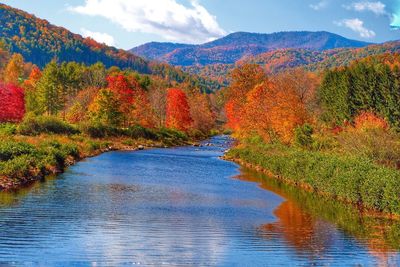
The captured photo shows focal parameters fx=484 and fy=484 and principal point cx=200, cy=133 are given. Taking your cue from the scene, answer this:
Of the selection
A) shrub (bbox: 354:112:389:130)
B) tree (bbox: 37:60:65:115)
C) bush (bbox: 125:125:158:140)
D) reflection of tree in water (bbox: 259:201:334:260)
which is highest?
tree (bbox: 37:60:65:115)

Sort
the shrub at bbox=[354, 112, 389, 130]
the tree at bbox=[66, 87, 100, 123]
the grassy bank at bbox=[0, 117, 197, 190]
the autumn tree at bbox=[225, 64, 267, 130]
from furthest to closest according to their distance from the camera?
the tree at bbox=[66, 87, 100, 123]
the autumn tree at bbox=[225, 64, 267, 130]
the shrub at bbox=[354, 112, 389, 130]
the grassy bank at bbox=[0, 117, 197, 190]

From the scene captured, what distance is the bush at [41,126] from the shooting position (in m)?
63.5

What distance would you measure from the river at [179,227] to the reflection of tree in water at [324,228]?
0.16ft

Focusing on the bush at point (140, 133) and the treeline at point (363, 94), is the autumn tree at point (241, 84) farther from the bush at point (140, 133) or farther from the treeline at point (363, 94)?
the treeline at point (363, 94)

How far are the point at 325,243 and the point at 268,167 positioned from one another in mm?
30279

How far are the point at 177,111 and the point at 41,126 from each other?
4427cm

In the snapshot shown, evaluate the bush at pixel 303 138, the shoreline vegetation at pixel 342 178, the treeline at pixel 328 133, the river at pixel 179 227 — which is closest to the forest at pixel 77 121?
the river at pixel 179 227

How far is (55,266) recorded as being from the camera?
15.3 metres

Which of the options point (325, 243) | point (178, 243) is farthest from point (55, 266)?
point (325, 243)

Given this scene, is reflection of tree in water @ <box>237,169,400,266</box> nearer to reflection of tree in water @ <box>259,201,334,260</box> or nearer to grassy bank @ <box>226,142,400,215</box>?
reflection of tree in water @ <box>259,201,334,260</box>

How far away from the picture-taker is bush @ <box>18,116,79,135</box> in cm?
6350

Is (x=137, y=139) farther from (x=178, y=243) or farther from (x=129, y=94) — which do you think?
(x=178, y=243)

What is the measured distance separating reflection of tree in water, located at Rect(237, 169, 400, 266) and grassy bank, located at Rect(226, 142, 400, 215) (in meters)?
0.93

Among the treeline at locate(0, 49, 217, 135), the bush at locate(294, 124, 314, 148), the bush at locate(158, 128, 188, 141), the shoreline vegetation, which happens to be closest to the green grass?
the shoreline vegetation
